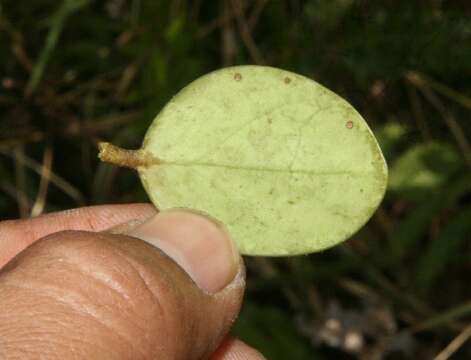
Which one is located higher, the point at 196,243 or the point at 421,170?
the point at 196,243

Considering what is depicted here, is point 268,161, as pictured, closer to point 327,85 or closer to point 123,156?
point 123,156

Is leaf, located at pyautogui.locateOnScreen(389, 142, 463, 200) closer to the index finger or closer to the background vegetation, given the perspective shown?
the background vegetation

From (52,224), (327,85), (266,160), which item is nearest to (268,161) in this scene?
(266,160)

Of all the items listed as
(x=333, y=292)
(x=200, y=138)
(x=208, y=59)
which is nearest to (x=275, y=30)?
(x=208, y=59)

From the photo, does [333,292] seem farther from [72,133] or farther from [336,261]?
[72,133]

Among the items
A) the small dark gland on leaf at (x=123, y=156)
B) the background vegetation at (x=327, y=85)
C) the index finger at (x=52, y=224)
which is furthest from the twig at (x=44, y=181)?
the small dark gland on leaf at (x=123, y=156)

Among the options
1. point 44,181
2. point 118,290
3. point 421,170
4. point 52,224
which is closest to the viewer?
point 118,290
